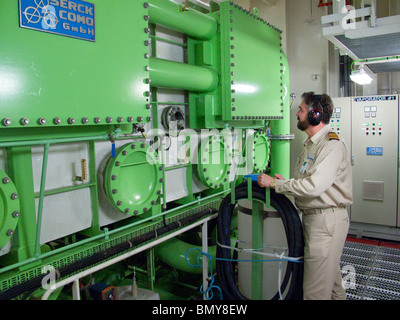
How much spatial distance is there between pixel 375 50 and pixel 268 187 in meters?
1.85

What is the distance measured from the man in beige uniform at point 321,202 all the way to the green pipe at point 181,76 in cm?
87

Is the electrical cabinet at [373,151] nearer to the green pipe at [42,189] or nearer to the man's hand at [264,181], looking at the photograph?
the man's hand at [264,181]

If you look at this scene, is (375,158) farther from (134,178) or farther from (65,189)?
(65,189)

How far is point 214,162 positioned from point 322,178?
105 cm

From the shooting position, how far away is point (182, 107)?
9.00 ft

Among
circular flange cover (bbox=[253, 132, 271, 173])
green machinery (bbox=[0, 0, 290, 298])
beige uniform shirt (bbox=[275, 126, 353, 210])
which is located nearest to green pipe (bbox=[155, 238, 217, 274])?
green machinery (bbox=[0, 0, 290, 298])

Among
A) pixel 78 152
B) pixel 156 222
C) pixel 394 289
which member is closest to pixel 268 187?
pixel 156 222

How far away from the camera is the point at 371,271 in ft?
10.8

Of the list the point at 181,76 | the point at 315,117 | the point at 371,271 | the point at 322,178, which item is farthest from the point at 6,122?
the point at 371,271

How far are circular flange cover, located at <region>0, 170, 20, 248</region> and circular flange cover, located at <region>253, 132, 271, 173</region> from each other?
2.47 m

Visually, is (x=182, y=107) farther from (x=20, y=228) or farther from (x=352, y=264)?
(x=352, y=264)

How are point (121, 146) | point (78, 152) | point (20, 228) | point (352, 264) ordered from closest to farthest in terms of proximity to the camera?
1. point (20, 228)
2. point (78, 152)
3. point (121, 146)
4. point (352, 264)

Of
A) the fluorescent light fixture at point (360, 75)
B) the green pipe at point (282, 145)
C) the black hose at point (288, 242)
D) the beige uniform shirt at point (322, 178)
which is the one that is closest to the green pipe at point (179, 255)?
the black hose at point (288, 242)

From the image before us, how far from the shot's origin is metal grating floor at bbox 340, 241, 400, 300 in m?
2.85
